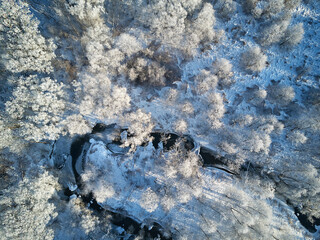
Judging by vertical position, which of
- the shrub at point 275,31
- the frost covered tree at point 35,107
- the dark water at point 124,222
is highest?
the shrub at point 275,31

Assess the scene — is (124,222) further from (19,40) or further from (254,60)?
(254,60)

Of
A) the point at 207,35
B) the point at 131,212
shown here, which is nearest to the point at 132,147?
the point at 131,212

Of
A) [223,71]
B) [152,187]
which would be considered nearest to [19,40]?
[152,187]

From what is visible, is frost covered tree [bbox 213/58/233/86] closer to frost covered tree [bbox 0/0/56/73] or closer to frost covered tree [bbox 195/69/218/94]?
frost covered tree [bbox 195/69/218/94]

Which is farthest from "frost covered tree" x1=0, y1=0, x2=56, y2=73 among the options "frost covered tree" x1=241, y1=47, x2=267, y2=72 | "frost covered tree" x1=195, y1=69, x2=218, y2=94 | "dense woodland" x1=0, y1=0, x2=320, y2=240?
"frost covered tree" x1=241, y1=47, x2=267, y2=72

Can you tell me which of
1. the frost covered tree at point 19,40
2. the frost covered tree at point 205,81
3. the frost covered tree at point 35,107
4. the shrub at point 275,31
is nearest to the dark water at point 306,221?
the frost covered tree at point 205,81

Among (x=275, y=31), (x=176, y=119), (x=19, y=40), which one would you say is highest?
(x=275, y=31)

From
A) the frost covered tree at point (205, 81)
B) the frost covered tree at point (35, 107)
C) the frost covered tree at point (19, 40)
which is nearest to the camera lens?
the frost covered tree at point (19, 40)

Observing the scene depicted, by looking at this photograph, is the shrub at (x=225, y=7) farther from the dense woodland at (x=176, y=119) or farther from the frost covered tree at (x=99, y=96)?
the frost covered tree at (x=99, y=96)

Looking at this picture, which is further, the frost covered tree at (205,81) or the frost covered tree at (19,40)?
the frost covered tree at (205,81)

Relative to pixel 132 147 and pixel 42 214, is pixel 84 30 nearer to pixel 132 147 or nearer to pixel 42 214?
pixel 132 147

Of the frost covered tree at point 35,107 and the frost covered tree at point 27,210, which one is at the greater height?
the frost covered tree at point 35,107
